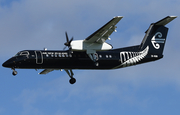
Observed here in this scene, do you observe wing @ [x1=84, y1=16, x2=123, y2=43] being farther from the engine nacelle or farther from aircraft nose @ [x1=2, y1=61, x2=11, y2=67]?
aircraft nose @ [x1=2, y1=61, x2=11, y2=67]

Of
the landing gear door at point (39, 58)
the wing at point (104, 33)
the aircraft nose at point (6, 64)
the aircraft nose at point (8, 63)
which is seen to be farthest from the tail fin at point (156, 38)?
the aircraft nose at point (6, 64)

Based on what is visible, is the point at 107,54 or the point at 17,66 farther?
the point at 107,54

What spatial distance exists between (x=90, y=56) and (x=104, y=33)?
7.79 ft

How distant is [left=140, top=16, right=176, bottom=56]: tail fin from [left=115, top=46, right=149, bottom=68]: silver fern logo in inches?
42.3

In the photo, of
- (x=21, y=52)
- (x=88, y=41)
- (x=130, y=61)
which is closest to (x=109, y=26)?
(x=88, y=41)

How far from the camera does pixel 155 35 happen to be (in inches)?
1215

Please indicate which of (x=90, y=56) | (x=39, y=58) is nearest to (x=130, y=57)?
(x=90, y=56)

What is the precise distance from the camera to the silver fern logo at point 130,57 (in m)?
28.8

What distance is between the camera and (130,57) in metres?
29.1

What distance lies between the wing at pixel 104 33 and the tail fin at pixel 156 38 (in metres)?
5.16

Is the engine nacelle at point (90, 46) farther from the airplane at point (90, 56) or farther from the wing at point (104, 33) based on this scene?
the wing at point (104, 33)

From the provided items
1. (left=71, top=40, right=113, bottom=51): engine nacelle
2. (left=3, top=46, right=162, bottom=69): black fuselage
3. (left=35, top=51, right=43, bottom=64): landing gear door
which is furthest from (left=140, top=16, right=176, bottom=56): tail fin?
(left=35, top=51, right=43, bottom=64): landing gear door

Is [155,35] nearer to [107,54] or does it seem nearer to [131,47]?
[131,47]

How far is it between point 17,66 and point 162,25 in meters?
13.5
